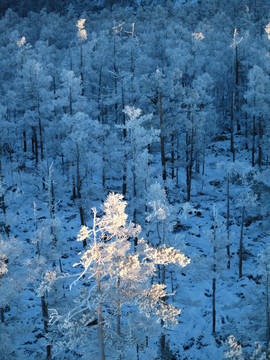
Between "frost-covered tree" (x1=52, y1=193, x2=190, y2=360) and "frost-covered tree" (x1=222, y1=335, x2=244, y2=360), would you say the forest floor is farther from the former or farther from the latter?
"frost-covered tree" (x1=52, y1=193, x2=190, y2=360)

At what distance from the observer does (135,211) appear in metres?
23.5

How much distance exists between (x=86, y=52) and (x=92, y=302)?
121ft

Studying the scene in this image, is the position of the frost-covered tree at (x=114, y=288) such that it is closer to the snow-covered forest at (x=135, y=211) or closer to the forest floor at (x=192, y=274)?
the snow-covered forest at (x=135, y=211)

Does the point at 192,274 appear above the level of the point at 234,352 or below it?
below

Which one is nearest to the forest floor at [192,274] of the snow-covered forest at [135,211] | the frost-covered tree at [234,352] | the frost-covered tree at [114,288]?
the snow-covered forest at [135,211]

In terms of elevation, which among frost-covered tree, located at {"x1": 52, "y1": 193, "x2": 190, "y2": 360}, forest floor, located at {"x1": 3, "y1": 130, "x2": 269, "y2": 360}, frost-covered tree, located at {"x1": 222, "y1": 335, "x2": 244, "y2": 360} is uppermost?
frost-covered tree, located at {"x1": 52, "y1": 193, "x2": 190, "y2": 360}

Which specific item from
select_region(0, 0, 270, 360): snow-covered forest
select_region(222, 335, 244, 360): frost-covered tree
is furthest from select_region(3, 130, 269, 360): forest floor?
select_region(222, 335, 244, 360): frost-covered tree

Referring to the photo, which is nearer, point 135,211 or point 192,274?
point 192,274

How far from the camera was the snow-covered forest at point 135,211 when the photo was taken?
10.6 meters

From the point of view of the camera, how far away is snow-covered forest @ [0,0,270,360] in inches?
416

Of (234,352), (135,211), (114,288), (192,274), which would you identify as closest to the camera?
(234,352)

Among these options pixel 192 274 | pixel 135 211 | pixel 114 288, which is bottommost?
pixel 192 274

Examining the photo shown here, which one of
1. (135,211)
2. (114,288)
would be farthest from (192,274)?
(114,288)

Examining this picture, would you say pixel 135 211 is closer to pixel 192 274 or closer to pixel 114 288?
pixel 192 274
